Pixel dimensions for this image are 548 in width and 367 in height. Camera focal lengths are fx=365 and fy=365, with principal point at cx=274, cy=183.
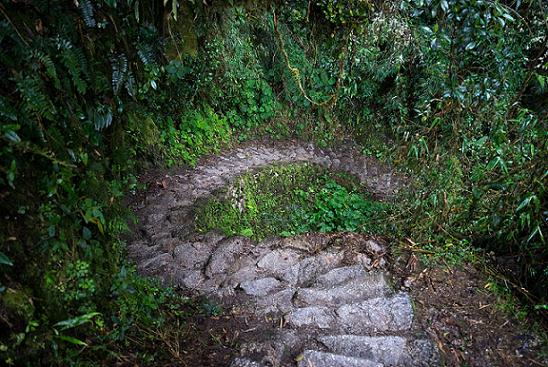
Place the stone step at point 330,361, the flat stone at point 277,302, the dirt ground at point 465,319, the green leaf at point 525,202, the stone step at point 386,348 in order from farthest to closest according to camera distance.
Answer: the flat stone at point 277,302 → the green leaf at point 525,202 → the dirt ground at point 465,319 → the stone step at point 386,348 → the stone step at point 330,361

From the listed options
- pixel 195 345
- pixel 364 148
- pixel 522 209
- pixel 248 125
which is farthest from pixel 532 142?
pixel 364 148

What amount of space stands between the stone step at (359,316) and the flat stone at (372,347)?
0.46 ft

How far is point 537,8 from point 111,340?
4.85 m

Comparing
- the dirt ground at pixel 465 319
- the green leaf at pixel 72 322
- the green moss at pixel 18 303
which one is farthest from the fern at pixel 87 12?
the dirt ground at pixel 465 319

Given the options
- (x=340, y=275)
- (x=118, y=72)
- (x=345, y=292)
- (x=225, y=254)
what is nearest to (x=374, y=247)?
(x=340, y=275)

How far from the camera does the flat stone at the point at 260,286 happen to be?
3471 millimetres

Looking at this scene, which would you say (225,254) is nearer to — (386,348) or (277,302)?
(277,302)

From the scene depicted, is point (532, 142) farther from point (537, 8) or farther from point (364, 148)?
point (364, 148)

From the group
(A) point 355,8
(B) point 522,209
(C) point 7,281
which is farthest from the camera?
(A) point 355,8

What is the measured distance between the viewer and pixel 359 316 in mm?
3055

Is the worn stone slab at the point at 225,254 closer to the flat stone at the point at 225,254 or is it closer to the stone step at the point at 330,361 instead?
the flat stone at the point at 225,254

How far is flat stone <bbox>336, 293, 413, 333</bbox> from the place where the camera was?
117 inches

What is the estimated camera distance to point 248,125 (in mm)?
7176

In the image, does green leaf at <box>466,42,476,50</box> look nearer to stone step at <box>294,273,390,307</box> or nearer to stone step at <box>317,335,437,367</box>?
stone step at <box>294,273,390,307</box>
